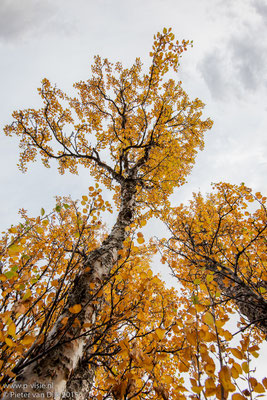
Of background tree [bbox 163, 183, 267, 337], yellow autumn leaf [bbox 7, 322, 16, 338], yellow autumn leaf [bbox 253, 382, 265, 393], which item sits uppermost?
background tree [bbox 163, 183, 267, 337]

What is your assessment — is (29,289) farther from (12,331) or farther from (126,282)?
(126,282)

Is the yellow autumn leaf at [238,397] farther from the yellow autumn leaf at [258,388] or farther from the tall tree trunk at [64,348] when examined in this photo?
the tall tree trunk at [64,348]

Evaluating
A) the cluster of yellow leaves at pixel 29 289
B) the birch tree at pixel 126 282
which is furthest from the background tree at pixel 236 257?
the cluster of yellow leaves at pixel 29 289

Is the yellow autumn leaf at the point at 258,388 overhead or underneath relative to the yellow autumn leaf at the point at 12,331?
underneath

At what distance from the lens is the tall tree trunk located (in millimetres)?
1352

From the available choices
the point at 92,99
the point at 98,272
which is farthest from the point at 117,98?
the point at 98,272

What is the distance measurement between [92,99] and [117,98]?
4.17 ft

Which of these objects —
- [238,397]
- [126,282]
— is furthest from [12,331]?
[126,282]

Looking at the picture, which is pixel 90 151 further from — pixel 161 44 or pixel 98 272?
pixel 98 272

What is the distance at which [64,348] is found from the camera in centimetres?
164

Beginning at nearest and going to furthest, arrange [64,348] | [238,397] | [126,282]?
[238,397] < [64,348] < [126,282]

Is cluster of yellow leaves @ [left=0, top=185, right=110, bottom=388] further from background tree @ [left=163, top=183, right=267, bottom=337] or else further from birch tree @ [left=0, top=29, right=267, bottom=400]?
background tree @ [left=163, top=183, right=267, bottom=337]

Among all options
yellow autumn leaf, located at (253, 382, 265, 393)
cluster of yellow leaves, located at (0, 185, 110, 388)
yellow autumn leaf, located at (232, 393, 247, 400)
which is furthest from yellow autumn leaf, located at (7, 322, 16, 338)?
yellow autumn leaf, located at (253, 382, 265, 393)

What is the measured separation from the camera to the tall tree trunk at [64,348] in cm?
135
